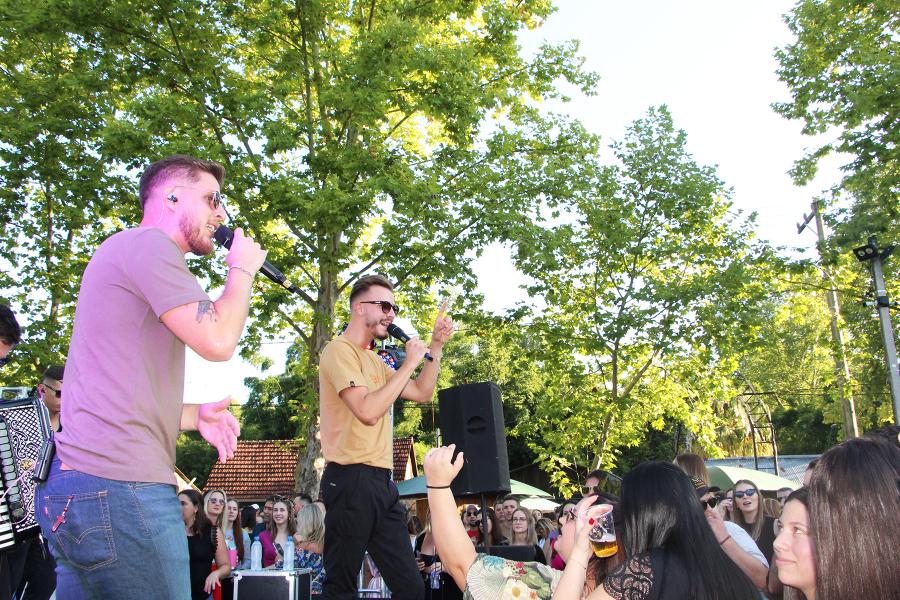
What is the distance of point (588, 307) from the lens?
17.5 m

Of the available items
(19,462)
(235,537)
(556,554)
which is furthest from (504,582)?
(235,537)

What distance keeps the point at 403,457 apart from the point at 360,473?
93.2 feet

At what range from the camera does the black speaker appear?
15.4 ft

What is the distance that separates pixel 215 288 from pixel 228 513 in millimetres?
6345

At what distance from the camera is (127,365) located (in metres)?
2.30

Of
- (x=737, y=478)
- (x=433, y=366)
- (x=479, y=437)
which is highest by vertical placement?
(x=433, y=366)

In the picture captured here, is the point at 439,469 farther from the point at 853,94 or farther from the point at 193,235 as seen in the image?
the point at 853,94

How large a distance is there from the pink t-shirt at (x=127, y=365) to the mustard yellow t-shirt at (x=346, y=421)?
1.82m

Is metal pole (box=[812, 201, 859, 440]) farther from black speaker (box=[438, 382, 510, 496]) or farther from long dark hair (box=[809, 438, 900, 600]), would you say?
long dark hair (box=[809, 438, 900, 600])

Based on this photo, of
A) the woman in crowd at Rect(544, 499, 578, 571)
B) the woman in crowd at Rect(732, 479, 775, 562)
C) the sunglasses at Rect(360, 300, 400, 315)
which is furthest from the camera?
the woman in crowd at Rect(544, 499, 578, 571)

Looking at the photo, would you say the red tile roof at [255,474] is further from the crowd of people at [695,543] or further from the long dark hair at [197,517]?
the crowd of people at [695,543]

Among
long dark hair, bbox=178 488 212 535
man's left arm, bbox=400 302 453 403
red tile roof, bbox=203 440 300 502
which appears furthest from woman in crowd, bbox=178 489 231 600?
red tile roof, bbox=203 440 300 502

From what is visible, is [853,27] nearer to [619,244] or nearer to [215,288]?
[619,244]

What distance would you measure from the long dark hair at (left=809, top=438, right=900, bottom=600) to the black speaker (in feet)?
7.97
